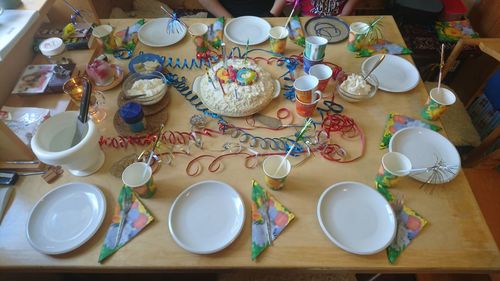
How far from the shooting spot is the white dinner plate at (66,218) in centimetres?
91

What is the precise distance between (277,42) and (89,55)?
90 centimetres

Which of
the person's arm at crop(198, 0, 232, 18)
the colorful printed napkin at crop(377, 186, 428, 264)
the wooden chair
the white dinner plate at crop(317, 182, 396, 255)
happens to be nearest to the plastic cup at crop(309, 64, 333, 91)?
the white dinner plate at crop(317, 182, 396, 255)

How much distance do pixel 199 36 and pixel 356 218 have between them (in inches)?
41.3

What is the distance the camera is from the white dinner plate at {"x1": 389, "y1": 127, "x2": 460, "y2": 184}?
41.5 inches

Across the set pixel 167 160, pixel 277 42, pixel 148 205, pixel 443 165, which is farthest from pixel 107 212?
pixel 443 165

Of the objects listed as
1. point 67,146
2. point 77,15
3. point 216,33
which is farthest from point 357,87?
point 77,15

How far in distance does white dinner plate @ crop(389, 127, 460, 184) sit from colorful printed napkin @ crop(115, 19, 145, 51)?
129cm

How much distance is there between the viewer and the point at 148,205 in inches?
39.0

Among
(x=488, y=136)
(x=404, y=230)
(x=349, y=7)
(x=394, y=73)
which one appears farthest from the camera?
(x=349, y=7)

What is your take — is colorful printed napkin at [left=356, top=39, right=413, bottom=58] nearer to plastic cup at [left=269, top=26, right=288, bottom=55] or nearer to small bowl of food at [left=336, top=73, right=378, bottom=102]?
small bowl of food at [left=336, top=73, right=378, bottom=102]

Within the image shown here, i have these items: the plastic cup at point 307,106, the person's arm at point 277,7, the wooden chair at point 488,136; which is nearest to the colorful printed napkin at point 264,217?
the plastic cup at point 307,106

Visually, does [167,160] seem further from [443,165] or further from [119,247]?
[443,165]

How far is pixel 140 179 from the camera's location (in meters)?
1.00

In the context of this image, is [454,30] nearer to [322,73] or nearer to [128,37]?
[322,73]
